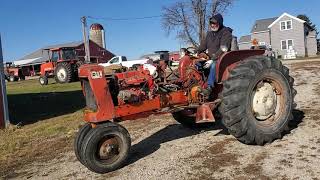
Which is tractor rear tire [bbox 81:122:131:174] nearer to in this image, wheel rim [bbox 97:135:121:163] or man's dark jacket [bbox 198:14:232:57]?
wheel rim [bbox 97:135:121:163]

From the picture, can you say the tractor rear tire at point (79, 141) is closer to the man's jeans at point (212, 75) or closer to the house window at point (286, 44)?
the man's jeans at point (212, 75)

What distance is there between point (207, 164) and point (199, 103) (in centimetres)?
139

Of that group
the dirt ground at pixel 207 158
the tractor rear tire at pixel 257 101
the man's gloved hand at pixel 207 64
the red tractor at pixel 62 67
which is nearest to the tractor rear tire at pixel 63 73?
the red tractor at pixel 62 67

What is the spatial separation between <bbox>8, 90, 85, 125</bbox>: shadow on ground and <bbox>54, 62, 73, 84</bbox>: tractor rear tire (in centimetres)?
851

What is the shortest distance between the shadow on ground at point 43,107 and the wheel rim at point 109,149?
7.65 metres

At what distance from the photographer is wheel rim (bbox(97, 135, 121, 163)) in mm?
6578

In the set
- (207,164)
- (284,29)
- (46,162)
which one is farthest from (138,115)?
(284,29)

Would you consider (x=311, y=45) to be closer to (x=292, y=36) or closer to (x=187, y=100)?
(x=292, y=36)

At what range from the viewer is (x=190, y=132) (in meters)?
8.81

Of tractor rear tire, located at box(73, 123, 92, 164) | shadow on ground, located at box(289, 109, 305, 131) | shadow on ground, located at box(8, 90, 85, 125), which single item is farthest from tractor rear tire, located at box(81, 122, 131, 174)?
shadow on ground, located at box(8, 90, 85, 125)

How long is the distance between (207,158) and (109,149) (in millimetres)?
1435

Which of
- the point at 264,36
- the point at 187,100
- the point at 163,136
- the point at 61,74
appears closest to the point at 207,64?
the point at 187,100

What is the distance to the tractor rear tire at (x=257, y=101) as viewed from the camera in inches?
276

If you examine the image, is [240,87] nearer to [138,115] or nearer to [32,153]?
[138,115]
